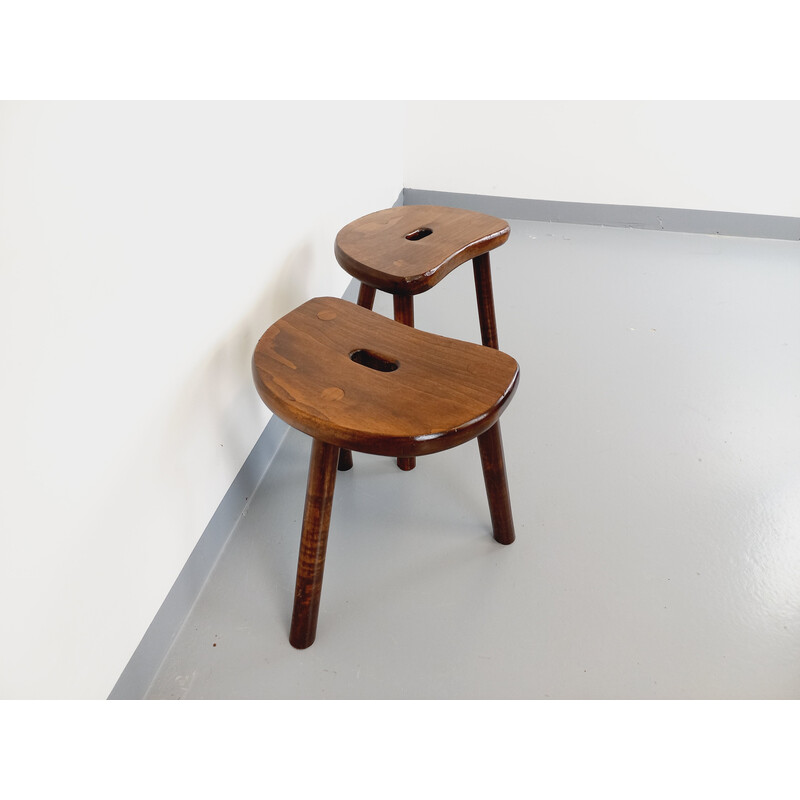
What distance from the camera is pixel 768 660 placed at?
1188 mm

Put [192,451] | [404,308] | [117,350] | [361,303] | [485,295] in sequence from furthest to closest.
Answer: [485,295], [361,303], [404,308], [192,451], [117,350]

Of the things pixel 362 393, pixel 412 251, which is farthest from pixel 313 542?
pixel 412 251

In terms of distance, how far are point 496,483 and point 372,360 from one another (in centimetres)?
35

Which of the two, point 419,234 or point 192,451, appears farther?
point 419,234

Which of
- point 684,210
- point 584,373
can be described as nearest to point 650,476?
point 584,373

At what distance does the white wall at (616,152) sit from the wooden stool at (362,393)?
1952 mm

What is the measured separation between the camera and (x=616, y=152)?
2887 mm

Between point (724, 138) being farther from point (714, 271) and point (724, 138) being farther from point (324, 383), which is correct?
point (324, 383)

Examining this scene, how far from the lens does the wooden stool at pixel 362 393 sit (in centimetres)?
97

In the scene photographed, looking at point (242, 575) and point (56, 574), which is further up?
point (56, 574)

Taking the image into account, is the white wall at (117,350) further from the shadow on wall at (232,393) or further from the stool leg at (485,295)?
the stool leg at (485,295)

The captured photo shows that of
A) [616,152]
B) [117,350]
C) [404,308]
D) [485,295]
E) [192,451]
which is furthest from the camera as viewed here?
[616,152]

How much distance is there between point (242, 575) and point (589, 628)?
0.67 meters

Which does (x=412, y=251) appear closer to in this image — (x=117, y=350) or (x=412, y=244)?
(x=412, y=244)
